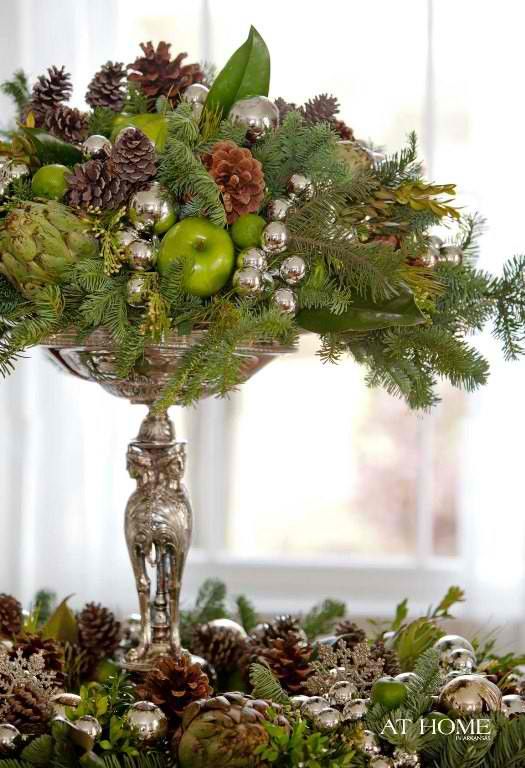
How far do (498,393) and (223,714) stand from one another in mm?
1325

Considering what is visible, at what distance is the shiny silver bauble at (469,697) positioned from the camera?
0.68 meters

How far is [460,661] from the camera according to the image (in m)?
0.79

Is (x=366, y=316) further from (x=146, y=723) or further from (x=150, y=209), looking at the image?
(x=146, y=723)

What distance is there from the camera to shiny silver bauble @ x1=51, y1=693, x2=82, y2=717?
26.8 inches

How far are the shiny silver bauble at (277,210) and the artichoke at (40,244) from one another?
13cm

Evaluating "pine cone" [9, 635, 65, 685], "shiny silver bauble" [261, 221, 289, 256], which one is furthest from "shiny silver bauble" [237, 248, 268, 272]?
"pine cone" [9, 635, 65, 685]

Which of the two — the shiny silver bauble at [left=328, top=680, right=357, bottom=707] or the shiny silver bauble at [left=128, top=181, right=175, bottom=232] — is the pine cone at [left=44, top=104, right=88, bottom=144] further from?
the shiny silver bauble at [left=328, top=680, right=357, bottom=707]

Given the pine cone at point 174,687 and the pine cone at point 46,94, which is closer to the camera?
the pine cone at point 174,687

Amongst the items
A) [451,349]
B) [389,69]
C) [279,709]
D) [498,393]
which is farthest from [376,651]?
[389,69]

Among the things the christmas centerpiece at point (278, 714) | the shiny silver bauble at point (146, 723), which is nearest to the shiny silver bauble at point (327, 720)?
the christmas centerpiece at point (278, 714)

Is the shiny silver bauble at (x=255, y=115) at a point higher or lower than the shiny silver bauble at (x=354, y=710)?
higher

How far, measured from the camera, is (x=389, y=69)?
1956mm

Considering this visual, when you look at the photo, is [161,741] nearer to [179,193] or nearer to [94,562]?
[179,193]

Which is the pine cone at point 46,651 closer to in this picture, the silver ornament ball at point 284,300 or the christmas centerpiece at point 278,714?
the christmas centerpiece at point 278,714
